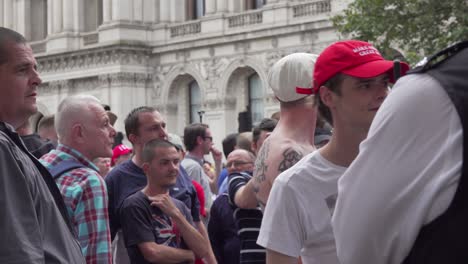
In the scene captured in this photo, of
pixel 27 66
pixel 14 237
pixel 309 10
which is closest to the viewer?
pixel 14 237

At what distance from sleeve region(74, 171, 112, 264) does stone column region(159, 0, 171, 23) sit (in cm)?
3217

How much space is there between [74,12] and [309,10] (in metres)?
12.2

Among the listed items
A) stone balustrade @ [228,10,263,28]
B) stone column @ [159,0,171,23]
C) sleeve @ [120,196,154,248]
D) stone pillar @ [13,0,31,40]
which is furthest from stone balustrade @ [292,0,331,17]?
sleeve @ [120,196,154,248]

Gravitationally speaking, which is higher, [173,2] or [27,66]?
[173,2]

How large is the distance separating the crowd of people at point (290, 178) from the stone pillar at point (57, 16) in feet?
106

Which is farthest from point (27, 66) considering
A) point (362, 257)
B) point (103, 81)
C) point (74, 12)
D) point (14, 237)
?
point (74, 12)

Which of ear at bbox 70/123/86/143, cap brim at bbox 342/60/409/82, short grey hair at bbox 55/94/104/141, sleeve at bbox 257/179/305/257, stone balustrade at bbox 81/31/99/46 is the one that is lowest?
sleeve at bbox 257/179/305/257

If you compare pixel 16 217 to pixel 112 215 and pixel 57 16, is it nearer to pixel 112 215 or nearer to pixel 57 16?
pixel 112 215

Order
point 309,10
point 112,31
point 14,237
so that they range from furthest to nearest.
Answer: point 112,31 → point 309,10 → point 14,237

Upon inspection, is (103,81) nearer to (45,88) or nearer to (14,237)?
(45,88)

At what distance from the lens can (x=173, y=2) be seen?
121 ft

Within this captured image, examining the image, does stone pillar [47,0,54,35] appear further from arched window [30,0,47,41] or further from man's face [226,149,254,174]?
man's face [226,149,254,174]

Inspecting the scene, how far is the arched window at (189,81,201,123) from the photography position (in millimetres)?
36062

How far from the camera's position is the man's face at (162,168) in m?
6.68
